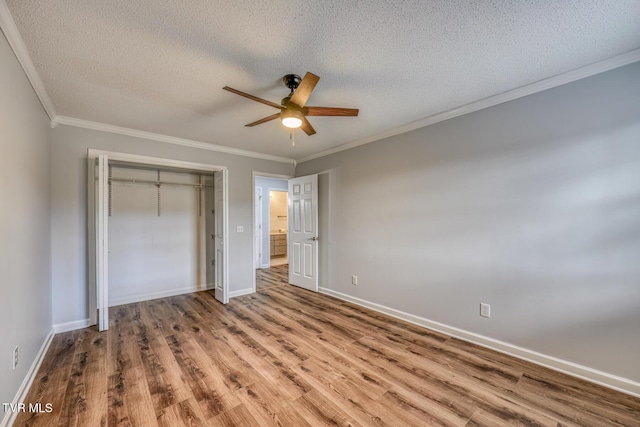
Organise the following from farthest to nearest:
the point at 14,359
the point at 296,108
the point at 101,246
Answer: the point at 101,246
the point at 296,108
the point at 14,359

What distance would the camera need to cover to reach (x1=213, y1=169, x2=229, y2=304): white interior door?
394 centimetres

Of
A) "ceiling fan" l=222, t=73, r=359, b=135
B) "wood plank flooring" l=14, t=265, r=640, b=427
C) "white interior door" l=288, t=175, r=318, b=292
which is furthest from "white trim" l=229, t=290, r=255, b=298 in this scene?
"ceiling fan" l=222, t=73, r=359, b=135

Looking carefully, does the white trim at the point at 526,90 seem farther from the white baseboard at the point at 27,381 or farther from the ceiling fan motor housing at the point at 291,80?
the white baseboard at the point at 27,381

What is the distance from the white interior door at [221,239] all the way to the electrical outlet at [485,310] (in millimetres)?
3369

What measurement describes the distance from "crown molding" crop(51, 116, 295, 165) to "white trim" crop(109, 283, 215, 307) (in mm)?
2438

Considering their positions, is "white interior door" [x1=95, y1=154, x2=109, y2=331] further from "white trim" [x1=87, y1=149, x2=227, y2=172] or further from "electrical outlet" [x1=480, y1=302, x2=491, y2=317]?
"electrical outlet" [x1=480, y1=302, x2=491, y2=317]

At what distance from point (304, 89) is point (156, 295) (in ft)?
13.5

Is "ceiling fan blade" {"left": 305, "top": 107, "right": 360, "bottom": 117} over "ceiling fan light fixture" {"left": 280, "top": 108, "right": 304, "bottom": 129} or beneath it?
over

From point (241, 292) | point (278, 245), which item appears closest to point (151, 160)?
point (241, 292)

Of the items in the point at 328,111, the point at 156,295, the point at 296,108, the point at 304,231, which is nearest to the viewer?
the point at 296,108

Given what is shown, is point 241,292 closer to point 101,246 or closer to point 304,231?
point 304,231

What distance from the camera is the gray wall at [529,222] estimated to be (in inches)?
77.3

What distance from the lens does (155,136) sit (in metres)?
3.62

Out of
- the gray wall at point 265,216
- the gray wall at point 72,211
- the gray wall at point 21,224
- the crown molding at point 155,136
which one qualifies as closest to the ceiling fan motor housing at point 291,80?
the gray wall at point 21,224
